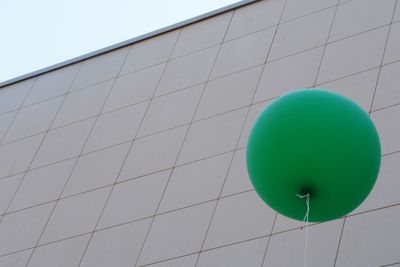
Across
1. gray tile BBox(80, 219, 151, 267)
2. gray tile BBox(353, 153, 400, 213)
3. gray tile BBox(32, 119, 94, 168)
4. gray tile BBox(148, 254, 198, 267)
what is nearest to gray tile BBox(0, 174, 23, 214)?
gray tile BBox(32, 119, 94, 168)

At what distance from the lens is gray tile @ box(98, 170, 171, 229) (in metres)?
9.43

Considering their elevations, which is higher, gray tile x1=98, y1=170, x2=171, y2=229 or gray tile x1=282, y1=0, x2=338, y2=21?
gray tile x1=282, y1=0, x2=338, y2=21

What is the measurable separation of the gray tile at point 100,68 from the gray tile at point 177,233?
3620 mm

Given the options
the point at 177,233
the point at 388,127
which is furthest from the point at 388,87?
the point at 177,233

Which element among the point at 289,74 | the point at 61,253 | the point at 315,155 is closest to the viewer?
the point at 315,155

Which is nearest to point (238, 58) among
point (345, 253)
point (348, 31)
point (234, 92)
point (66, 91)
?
point (234, 92)

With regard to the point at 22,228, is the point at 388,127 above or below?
above

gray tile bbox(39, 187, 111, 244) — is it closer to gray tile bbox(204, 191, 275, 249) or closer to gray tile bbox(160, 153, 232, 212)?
gray tile bbox(160, 153, 232, 212)

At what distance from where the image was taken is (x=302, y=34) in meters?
10.4

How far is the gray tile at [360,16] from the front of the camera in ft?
32.3

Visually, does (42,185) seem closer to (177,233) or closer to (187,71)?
(187,71)

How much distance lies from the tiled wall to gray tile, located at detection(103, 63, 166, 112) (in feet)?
0.07

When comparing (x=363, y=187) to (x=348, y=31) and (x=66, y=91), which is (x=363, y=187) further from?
(x=66, y=91)

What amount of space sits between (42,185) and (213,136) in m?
2.44
